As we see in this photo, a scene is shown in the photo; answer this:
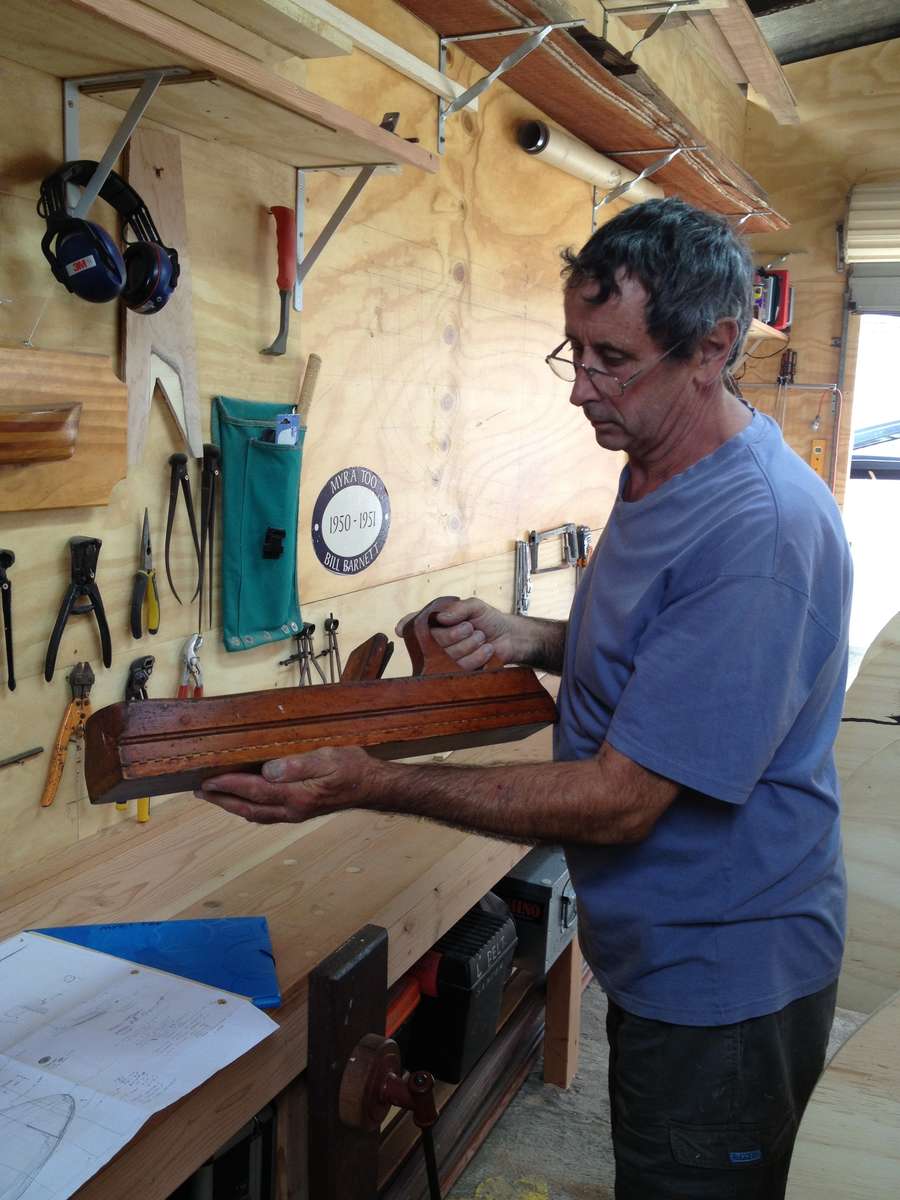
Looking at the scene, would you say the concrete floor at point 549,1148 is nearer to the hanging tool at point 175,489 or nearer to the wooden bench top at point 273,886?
the wooden bench top at point 273,886

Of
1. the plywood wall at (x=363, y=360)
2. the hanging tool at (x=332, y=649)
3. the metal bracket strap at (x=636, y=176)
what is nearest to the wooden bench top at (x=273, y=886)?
the plywood wall at (x=363, y=360)

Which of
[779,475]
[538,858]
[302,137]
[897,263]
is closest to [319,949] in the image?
[779,475]

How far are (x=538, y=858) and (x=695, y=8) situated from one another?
2.45 meters

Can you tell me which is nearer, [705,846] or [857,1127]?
[857,1127]

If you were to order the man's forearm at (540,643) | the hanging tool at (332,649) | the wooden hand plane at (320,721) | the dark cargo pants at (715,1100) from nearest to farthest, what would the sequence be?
1. the wooden hand plane at (320,721)
2. the dark cargo pants at (715,1100)
3. the man's forearm at (540,643)
4. the hanging tool at (332,649)

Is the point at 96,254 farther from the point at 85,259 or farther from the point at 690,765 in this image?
the point at 690,765

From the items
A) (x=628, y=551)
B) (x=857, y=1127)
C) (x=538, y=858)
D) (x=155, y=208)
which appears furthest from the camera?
(x=538, y=858)

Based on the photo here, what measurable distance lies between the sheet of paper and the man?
27cm

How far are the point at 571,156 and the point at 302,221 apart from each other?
1294 millimetres

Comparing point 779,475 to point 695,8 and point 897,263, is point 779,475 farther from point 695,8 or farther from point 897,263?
point 897,263

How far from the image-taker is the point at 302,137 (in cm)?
167

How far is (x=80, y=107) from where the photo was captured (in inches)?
58.9

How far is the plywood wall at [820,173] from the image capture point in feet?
15.4

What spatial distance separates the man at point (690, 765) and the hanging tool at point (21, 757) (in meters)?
0.54
